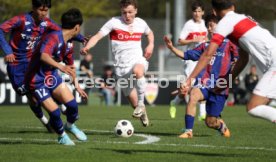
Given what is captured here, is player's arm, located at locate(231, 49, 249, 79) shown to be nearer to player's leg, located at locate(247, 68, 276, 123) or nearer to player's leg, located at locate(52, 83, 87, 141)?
player's leg, located at locate(247, 68, 276, 123)

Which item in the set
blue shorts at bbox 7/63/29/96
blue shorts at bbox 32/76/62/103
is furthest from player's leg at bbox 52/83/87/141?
blue shorts at bbox 7/63/29/96

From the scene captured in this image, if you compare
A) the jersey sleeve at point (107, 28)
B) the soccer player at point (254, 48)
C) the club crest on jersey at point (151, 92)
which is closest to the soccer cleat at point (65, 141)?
the soccer player at point (254, 48)

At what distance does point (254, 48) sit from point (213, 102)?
3058mm

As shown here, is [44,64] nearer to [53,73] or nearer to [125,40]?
[53,73]

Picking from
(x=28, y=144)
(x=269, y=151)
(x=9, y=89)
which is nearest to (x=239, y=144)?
(x=269, y=151)

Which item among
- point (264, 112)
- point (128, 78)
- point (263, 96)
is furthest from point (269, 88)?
point (128, 78)

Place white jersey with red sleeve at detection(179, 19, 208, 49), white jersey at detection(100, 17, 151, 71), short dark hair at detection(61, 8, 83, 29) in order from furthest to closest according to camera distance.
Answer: white jersey with red sleeve at detection(179, 19, 208, 49) < white jersey at detection(100, 17, 151, 71) < short dark hair at detection(61, 8, 83, 29)

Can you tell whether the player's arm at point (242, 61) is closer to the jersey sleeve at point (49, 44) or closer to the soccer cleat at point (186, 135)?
the soccer cleat at point (186, 135)

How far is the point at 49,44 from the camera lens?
1124 centimetres

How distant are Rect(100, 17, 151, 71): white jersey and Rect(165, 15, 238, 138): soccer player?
2099mm

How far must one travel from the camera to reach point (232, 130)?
14688 millimetres

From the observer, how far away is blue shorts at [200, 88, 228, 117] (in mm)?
12906

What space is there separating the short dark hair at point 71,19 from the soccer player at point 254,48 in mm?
2322

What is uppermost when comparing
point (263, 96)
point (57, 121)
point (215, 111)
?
point (263, 96)
